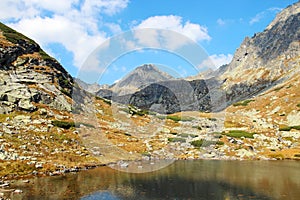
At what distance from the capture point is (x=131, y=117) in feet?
316

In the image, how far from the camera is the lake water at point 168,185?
3058cm

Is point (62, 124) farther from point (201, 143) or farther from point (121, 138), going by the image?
point (201, 143)

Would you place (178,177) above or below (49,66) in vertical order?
below

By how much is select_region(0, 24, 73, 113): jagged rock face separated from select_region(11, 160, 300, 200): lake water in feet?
93.4

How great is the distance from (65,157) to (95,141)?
13509 millimetres

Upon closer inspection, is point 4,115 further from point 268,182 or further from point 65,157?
point 268,182

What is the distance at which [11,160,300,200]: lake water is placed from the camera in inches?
1204

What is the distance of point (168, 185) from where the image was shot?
36.3 meters

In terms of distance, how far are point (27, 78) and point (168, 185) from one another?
5423 centimetres

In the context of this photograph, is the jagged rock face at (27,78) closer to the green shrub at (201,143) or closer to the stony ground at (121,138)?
the stony ground at (121,138)

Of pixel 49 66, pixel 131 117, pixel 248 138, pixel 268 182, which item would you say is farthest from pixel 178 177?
pixel 49 66

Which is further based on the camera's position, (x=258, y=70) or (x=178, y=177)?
(x=258, y=70)

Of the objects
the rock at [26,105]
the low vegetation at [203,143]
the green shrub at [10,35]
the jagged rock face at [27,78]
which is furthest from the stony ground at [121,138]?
the green shrub at [10,35]

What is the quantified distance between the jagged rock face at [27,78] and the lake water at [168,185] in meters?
28.5
